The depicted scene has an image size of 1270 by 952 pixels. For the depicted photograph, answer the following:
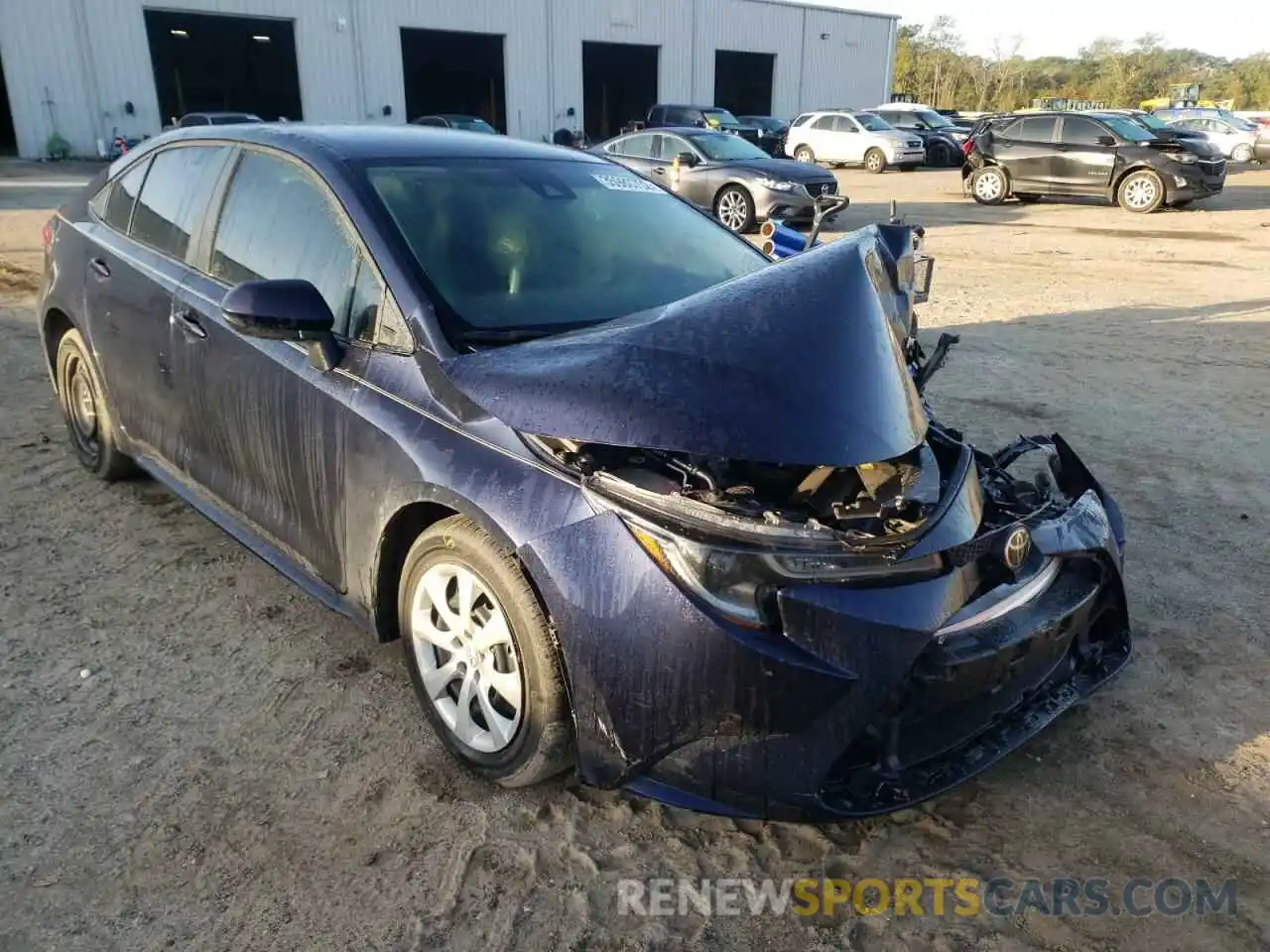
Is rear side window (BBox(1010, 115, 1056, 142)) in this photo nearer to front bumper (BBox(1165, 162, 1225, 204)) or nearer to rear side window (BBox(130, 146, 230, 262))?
front bumper (BBox(1165, 162, 1225, 204))

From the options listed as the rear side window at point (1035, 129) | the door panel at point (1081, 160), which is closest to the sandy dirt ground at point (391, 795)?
the door panel at point (1081, 160)

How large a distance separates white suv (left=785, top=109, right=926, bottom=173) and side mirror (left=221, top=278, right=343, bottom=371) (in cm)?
2602

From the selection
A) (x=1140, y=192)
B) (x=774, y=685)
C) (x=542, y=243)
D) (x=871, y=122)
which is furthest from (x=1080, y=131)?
(x=774, y=685)

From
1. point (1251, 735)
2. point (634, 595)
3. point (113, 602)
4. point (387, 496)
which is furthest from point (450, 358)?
point (1251, 735)

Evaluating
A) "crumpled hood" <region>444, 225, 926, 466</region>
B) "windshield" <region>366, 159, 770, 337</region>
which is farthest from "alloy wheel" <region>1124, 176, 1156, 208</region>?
"crumpled hood" <region>444, 225, 926, 466</region>

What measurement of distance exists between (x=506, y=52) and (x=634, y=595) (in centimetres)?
3451

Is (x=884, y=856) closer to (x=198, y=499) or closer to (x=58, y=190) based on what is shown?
(x=198, y=499)

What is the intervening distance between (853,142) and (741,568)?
2704 cm

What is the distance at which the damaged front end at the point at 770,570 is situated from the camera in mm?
2188

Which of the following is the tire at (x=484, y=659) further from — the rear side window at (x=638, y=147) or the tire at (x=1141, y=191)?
the tire at (x=1141, y=191)

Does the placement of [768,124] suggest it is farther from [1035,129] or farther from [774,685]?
[774,685]

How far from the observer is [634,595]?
2.22 metres

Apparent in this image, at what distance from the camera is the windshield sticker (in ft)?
12.3

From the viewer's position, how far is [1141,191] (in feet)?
55.4
